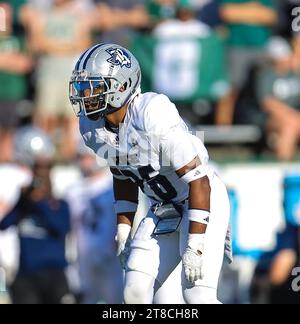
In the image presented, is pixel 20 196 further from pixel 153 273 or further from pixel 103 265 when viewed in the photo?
pixel 153 273

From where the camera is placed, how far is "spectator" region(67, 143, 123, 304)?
881 centimetres

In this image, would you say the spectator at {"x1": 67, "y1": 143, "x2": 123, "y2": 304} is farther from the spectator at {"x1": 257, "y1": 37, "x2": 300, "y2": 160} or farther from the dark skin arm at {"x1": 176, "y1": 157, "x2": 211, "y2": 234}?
the dark skin arm at {"x1": 176, "y1": 157, "x2": 211, "y2": 234}

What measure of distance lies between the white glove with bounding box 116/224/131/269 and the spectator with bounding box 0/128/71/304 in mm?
2566

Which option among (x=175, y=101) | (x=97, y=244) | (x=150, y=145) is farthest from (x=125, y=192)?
(x=175, y=101)

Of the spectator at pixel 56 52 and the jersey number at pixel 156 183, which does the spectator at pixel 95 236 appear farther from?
the jersey number at pixel 156 183

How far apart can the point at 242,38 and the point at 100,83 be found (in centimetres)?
453

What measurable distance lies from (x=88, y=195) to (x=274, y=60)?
6.77 ft

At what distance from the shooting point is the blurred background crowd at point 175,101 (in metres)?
8.95

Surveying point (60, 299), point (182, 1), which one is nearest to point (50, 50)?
Result: point (182, 1)

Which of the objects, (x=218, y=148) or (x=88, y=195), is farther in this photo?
(x=218, y=148)

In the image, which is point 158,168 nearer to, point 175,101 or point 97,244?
point 97,244

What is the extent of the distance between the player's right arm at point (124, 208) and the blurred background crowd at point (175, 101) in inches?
105

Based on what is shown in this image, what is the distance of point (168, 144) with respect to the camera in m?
5.58

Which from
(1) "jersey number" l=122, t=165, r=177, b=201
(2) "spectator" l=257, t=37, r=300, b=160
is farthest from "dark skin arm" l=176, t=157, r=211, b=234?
(2) "spectator" l=257, t=37, r=300, b=160
